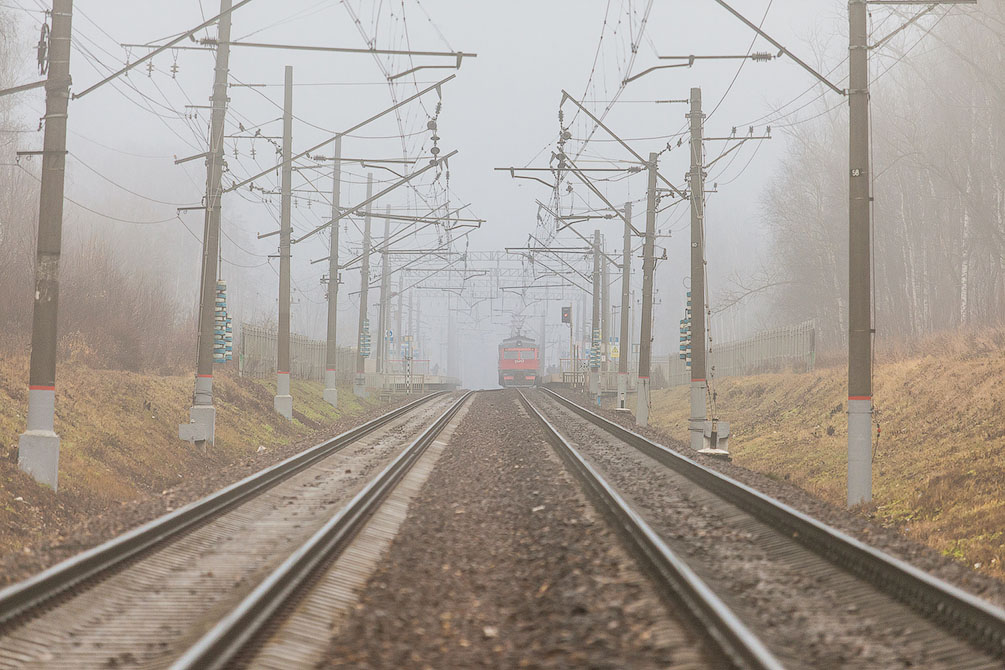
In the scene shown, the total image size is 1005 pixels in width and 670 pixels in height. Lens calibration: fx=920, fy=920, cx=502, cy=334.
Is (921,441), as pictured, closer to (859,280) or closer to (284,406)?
(859,280)

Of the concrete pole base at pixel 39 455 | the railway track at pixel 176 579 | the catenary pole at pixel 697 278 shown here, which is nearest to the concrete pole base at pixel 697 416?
the catenary pole at pixel 697 278

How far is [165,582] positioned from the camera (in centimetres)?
684

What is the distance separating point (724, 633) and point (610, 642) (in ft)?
2.14

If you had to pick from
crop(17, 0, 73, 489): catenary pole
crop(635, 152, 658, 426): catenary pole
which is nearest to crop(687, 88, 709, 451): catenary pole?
crop(635, 152, 658, 426): catenary pole

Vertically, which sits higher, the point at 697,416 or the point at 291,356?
the point at 291,356

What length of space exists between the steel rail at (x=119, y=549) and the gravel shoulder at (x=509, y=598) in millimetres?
1998

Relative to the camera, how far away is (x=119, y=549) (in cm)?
726

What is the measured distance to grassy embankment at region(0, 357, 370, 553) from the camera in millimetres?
10633

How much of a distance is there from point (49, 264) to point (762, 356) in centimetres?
3266

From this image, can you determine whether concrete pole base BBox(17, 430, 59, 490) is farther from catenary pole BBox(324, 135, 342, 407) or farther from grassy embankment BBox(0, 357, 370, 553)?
catenary pole BBox(324, 135, 342, 407)

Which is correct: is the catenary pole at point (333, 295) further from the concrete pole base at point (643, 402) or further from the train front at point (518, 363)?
the train front at point (518, 363)

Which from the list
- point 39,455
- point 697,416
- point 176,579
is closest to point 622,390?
point 697,416

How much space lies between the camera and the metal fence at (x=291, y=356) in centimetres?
3109

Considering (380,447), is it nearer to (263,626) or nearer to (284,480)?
(284,480)
